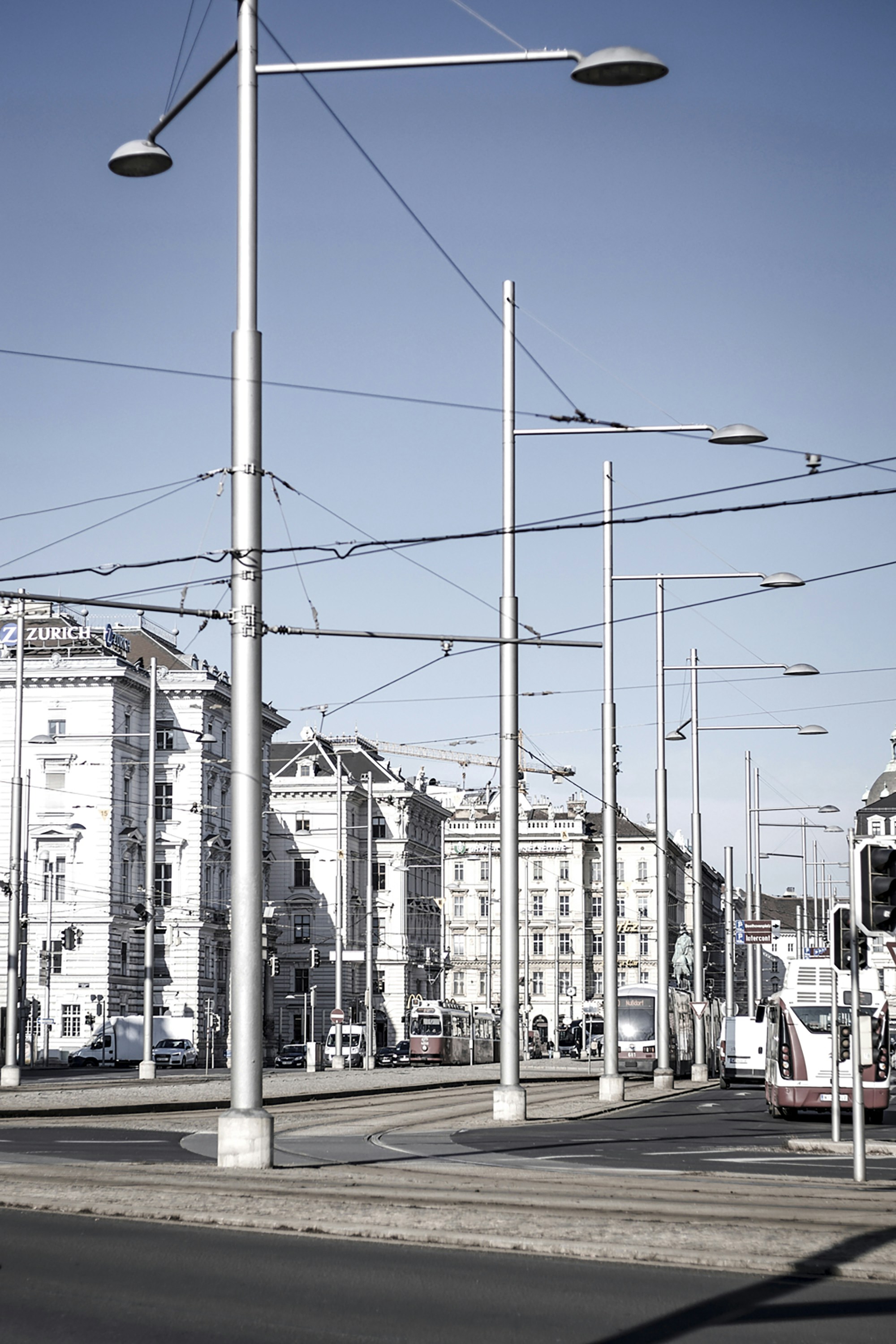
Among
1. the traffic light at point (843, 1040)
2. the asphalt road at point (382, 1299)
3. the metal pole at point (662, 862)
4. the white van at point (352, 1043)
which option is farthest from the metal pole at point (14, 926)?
the white van at point (352, 1043)

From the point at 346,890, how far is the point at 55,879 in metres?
32.9

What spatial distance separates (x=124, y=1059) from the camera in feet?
274

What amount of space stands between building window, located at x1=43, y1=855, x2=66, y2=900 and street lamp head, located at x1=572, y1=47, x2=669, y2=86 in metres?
78.7

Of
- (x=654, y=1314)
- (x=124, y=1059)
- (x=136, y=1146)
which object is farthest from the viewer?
(x=124, y=1059)

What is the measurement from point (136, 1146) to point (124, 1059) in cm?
6367

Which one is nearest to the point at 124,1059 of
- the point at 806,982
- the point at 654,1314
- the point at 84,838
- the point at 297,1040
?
the point at 84,838

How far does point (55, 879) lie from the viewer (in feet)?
299

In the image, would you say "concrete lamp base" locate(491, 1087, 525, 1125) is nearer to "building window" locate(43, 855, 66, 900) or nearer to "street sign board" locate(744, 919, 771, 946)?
"street sign board" locate(744, 919, 771, 946)

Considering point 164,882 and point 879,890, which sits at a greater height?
point 879,890

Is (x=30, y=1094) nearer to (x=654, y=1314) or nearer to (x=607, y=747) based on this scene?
(x=607, y=747)

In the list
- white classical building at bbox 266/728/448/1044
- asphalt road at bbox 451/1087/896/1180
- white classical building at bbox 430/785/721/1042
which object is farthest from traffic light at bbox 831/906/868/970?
white classical building at bbox 430/785/721/1042

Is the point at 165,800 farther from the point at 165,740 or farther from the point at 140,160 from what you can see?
the point at 140,160

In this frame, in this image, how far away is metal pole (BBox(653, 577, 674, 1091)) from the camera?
143ft

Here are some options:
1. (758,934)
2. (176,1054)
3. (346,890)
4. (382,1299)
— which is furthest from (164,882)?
(382,1299)
